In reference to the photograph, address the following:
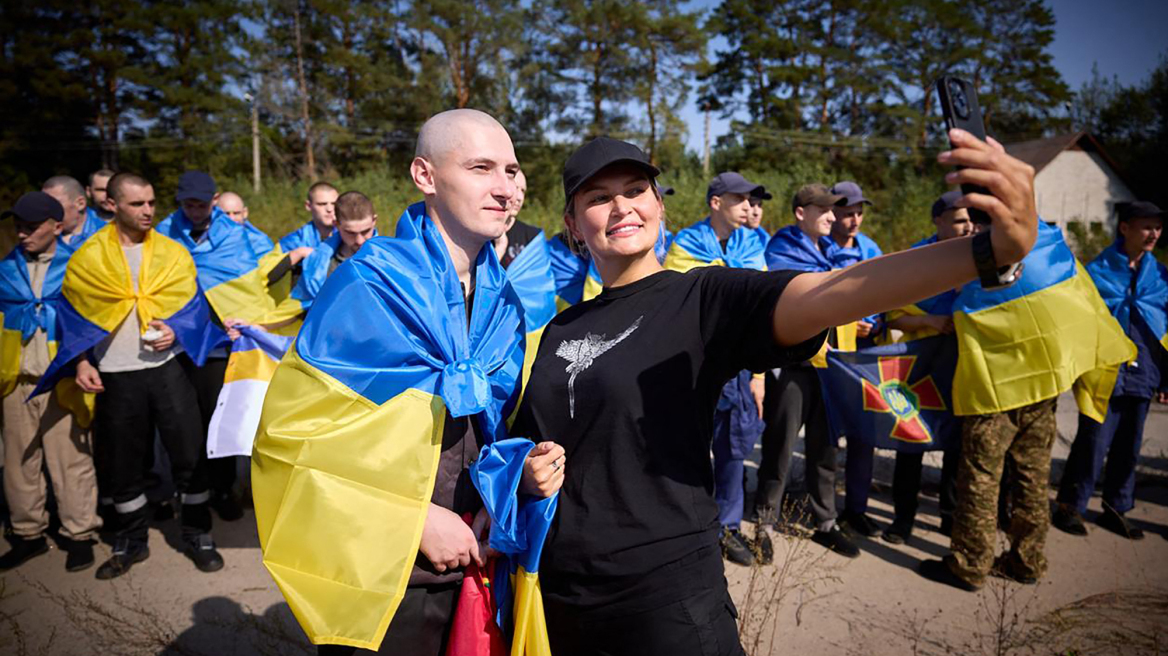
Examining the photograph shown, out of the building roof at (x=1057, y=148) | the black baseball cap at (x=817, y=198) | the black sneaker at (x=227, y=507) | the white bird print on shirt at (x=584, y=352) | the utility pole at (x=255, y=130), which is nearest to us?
the white bird print on shirt at (x=584, y=352)

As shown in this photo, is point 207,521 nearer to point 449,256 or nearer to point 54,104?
point 449,256

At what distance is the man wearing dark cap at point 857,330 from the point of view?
4906 millimetres

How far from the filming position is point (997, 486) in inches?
157

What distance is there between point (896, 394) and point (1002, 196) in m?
3.83

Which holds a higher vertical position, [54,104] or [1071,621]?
[54,104]

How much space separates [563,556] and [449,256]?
1048 millimetres

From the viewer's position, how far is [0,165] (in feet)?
90.2

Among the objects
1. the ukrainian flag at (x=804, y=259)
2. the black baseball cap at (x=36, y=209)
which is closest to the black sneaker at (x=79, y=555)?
the black baseball cap at (x=36, y=209)

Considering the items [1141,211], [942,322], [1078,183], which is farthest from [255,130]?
[1078,183]

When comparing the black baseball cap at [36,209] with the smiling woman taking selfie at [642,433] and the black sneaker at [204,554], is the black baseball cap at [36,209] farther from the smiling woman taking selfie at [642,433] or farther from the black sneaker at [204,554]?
the smiling woman taking selfie at [642,433]

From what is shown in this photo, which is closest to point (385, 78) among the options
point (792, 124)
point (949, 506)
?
point (792, 124)

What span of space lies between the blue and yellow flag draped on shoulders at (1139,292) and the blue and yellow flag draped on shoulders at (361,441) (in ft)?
18.0

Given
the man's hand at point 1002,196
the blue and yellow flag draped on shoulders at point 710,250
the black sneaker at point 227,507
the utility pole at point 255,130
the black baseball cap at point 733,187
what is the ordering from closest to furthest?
the man's hand at point 1002,196 → the blue and yellow flag draped on shoulders at point 710,250 → the black baseball cap at point 733,187 → the black sneaker at point 227,507 → the utility pole at point 255,130

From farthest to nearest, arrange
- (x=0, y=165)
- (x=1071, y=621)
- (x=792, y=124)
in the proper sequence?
(x=792, y=124) → (x=0, y=165) → (x=1071, y=621)
